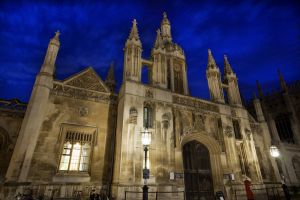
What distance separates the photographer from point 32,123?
12070 mm

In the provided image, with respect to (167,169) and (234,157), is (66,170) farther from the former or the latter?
(234,157)

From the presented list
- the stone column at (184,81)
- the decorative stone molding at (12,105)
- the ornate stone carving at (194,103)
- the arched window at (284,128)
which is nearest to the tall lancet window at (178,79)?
the stone column at (184,81)

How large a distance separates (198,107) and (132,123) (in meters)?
7.35

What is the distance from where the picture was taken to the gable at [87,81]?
15.1 metres

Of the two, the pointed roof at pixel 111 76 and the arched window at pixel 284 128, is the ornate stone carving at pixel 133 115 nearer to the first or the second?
the pointed roof at pixel 111 76

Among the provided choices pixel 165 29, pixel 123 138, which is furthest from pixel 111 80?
pixel 165 29

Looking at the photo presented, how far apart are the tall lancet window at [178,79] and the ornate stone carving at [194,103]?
4.28 metres

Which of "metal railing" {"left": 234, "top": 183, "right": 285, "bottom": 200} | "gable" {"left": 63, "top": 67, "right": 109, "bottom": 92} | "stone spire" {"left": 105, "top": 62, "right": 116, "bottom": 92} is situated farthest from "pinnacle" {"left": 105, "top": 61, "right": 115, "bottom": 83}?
"metal railing" {"left": 234, "top": 183, "right": 285, "bottom": 200}

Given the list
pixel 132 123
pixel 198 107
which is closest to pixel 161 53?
pixel 198 107

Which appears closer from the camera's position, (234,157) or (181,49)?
(234,157)

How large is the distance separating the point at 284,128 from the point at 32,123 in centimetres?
3918

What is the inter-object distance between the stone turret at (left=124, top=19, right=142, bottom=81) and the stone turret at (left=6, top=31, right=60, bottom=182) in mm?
5898

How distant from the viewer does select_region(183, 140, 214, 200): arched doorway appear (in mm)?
15625

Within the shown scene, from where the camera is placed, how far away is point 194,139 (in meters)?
16.8
